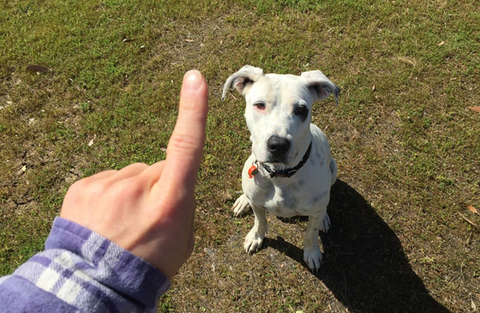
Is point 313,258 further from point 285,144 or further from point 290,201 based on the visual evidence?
point 285,144

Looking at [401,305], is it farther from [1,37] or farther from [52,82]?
[1,37]

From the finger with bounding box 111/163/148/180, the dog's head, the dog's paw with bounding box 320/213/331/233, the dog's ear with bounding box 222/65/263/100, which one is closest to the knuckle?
the finger with bounding box 111/163/148/180

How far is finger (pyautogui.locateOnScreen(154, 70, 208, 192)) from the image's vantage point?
1309mm

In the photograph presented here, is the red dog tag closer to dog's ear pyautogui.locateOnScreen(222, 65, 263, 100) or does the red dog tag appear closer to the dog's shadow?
dog's ear pyautogui.locateOnScreen(222, 65, 263, 100)

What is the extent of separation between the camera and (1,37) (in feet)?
23.6

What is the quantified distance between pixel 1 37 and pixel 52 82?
74.8 inches

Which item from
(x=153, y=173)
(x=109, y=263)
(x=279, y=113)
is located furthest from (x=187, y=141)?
(x=279, y=113)

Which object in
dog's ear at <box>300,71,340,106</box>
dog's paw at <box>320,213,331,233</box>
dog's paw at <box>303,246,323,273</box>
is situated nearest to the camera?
dog's ear at <box>300,71,340,106</box>

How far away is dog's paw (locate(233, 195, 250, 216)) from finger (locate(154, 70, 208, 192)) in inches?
144

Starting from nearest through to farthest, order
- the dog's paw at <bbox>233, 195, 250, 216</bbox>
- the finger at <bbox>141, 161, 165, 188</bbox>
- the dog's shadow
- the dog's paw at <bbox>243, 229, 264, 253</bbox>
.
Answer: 1. the finger at <bbox>141, 161, 165, 188</bbox>
2. the dog's shadow
3. the dog's paw at <bbox>243, 229, 264, 253</bbox>
4. the dog's paw at <bbox>233, 195, 250, 216</bbox>

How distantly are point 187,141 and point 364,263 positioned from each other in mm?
4122

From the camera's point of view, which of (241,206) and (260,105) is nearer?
(260,105)

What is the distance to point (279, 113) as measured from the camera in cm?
306

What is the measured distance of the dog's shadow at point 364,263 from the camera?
4359mm
